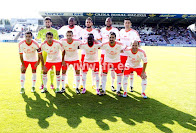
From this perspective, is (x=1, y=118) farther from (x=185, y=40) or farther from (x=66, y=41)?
(x=185, y=40)

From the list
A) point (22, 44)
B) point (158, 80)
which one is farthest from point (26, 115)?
point (158, 80)

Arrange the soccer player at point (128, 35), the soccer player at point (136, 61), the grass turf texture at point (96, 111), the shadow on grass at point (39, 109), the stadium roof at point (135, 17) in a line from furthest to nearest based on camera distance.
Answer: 1. the stadium roof at point (135, 17)
2. the soccer player at point (128, 35)
3. the soccer player at point (136, 61)
4. the shadow on grass at point (39, 109)
5. the grass turf texture at point (96, 111)

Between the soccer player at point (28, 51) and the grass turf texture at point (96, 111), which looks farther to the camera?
the soccer player at point (28, 51)

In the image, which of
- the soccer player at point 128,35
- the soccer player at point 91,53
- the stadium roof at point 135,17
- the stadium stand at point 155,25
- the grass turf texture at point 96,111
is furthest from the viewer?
the stadium stand at point 155,25

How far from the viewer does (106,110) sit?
428 cm

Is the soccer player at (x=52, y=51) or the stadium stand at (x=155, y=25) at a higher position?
the stadium stand at (x=155, y=25)

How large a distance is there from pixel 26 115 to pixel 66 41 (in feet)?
8.03

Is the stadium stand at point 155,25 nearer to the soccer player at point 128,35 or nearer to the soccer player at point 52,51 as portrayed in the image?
the soccer player at point 128,35

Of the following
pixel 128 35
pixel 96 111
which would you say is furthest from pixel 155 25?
pixel 96 111

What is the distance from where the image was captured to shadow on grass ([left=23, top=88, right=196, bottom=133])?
146 inches

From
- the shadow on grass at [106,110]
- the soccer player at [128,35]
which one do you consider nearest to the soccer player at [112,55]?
the soccer player at [128,35]

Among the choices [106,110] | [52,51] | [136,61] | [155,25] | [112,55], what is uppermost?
[155,25]

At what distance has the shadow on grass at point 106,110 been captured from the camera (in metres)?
3.71

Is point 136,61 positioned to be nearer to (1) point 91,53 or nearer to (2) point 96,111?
(1) point 91,53
